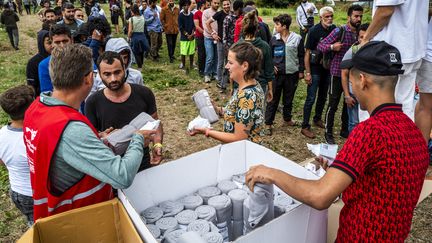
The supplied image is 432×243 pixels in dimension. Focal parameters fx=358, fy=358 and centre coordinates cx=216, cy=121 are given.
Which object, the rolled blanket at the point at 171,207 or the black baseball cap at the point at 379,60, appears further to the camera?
the rolled blanket at the point at 171,207

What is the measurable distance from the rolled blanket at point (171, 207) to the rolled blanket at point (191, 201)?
30mm

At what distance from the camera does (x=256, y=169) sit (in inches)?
69.5

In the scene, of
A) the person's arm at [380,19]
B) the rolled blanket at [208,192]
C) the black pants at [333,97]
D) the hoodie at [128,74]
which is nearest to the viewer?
the rolled blanket at [208,192]

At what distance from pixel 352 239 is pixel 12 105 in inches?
102

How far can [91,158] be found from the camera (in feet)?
5.76

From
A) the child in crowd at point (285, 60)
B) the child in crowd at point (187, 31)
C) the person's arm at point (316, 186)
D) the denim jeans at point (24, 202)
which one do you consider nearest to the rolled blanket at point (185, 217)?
the person's arm at point (316, 186)

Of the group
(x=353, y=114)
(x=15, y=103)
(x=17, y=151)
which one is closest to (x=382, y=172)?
(x=17, y=151)

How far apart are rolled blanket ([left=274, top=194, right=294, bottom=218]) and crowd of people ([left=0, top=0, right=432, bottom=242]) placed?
364 millimetres

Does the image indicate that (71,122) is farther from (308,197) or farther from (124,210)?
(308,197)

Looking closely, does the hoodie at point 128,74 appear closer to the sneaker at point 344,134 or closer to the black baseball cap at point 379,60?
the black baseball cap at point 379,60

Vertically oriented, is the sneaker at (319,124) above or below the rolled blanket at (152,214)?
below

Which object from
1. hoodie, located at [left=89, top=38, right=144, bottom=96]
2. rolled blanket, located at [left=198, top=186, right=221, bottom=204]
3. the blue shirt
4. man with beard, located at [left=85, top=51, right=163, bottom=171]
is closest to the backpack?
hoodie, located at [left=89, top=38, right=144, bottom=96]

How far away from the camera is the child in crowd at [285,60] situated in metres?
5.80

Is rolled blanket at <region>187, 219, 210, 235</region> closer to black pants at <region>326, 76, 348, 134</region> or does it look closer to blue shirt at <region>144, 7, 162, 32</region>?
black pants at <region>326, 76, 348, 134</region>
